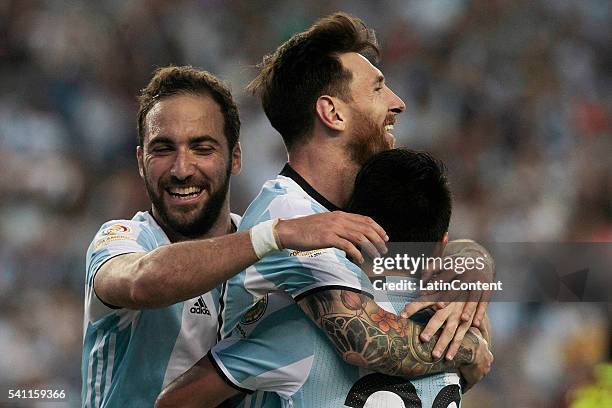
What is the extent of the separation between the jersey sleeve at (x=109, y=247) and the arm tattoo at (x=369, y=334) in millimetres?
857

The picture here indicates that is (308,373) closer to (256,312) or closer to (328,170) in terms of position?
(256,312)

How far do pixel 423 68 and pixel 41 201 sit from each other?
11.4ft

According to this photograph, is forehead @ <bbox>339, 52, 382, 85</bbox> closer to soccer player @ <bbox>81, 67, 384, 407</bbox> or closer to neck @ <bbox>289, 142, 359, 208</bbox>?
neck @ <bbox>289, 142, 359, 208</bbox>

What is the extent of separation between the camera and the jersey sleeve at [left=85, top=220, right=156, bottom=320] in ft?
10.8

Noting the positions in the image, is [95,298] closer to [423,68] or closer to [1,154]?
[1,154]

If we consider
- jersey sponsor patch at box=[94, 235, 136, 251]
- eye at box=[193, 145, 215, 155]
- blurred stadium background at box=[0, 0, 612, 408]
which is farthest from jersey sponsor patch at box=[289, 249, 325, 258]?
blurred stadium background at box=[0, 0, 612, 408]

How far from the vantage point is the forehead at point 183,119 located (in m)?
3.73

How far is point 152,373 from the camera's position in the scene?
11.4 feet

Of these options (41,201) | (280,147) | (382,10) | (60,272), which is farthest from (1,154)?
(382,10)

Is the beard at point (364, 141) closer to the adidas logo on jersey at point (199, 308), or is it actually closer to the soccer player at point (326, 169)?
the soccer player at point (326, 169)

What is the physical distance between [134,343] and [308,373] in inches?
38.1

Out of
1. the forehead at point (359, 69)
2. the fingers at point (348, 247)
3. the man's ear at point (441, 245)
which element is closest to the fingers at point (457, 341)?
the man's ear at point (441, 245)

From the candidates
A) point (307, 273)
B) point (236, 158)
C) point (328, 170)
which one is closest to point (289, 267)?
point (307, 273)

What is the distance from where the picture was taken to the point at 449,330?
2.79 metres
